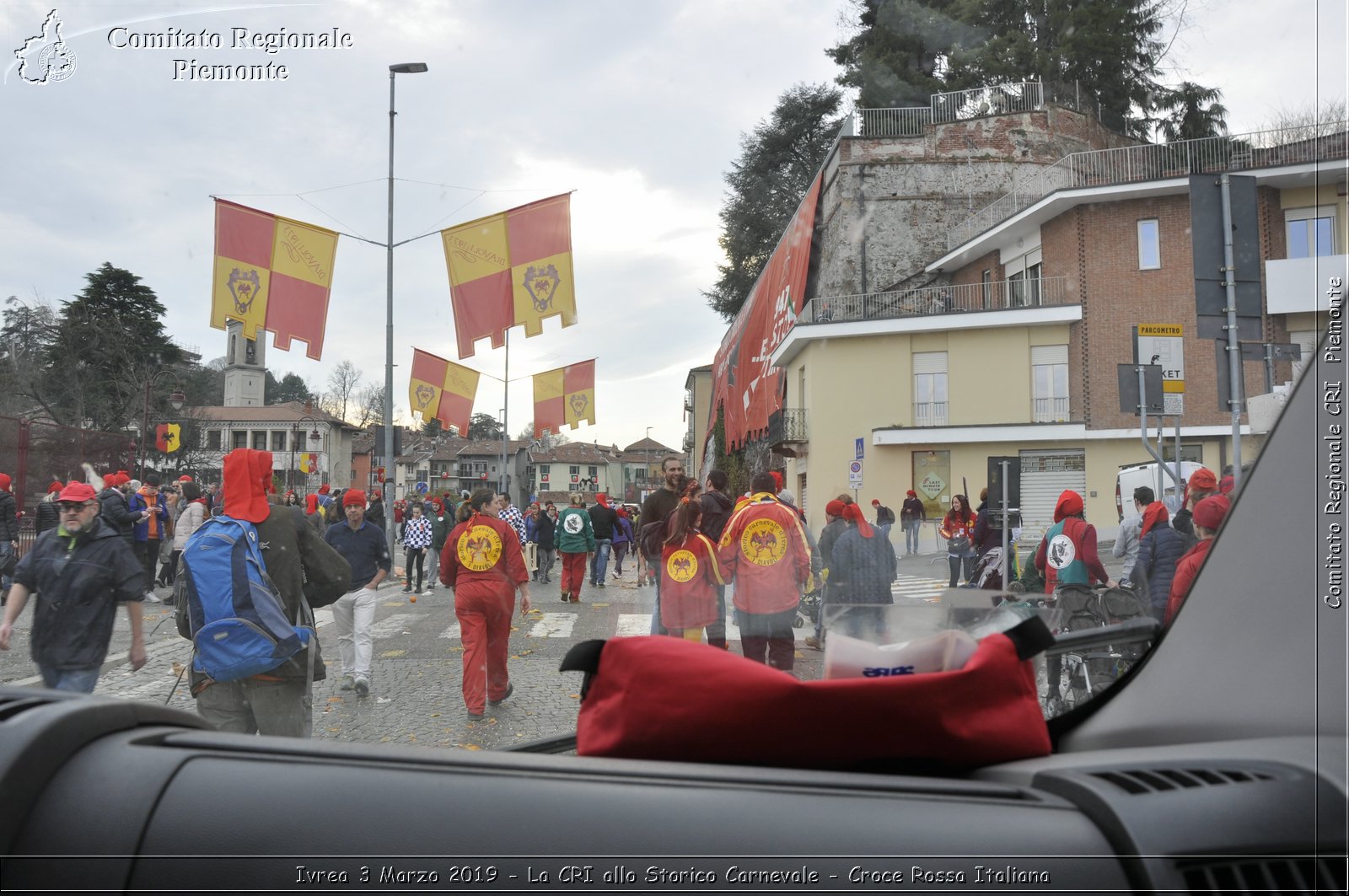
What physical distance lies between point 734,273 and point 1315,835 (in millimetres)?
40969

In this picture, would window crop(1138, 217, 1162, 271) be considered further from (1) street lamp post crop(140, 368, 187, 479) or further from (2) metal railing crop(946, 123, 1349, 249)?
(1) street lamp post crop(140, 368, 187, 479)

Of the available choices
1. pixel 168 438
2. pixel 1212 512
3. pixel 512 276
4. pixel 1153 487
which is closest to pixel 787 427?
pixel 512 276

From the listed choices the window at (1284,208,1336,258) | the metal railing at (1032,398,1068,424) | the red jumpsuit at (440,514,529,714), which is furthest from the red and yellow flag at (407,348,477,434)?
the window at (1284,208,1336,258)

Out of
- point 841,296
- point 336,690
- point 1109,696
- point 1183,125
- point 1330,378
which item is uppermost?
point 841,296

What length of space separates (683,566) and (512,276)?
10.1 feet

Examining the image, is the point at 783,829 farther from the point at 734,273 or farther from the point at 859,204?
the point at 734,273

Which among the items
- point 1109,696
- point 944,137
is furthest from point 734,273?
point 1109,696

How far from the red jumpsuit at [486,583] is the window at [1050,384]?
36.5 feet

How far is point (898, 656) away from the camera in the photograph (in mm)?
1369

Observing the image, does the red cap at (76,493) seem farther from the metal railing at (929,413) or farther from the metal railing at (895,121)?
the metal railing at (895,121)

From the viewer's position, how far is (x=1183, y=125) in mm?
2090

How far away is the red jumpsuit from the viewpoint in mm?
6484

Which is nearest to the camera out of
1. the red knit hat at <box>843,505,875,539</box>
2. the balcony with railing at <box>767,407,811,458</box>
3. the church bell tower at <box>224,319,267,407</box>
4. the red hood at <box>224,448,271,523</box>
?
the church bell tower at <box>224,319,267,407</box>

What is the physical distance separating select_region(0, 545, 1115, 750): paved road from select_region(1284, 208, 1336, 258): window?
0.82 metres
